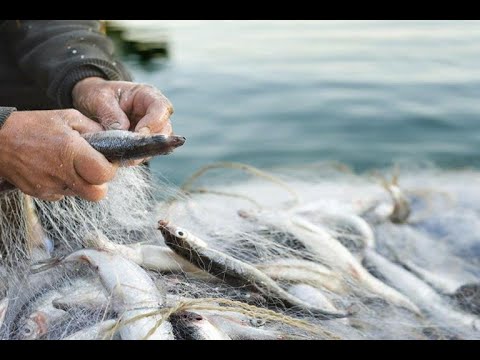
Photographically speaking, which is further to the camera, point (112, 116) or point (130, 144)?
point (112, 116)

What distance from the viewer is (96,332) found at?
214 centimetres

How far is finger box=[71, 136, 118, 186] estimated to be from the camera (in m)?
2.09

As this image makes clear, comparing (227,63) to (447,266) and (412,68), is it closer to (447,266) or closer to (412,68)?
(412,68)

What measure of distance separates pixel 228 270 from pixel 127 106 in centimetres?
89

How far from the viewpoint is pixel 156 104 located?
260 cm

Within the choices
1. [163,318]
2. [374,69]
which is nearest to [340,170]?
[163,318]

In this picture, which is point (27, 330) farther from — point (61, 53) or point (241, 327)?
point (61, 53)

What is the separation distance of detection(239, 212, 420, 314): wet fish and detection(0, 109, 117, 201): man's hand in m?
1.22

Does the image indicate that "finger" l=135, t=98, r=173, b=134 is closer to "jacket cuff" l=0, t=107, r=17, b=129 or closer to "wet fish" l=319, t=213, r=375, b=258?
"jacket cuff" l=0, t=107, r=17, b=129

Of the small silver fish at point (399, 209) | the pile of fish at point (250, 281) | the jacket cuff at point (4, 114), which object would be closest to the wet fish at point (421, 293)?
the pile of fish at point (250, 281)

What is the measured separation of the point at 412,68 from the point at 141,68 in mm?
5115

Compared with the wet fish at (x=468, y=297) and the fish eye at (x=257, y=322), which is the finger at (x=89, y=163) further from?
the wet fish at (x=468, y=297)

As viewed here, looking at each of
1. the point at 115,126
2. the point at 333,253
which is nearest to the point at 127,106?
the point at 115,126
